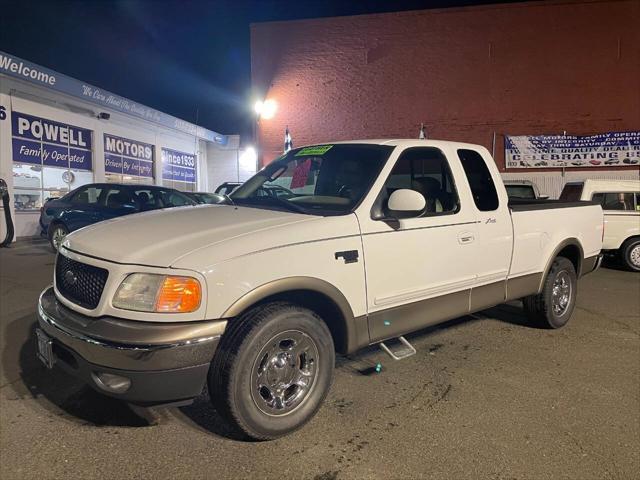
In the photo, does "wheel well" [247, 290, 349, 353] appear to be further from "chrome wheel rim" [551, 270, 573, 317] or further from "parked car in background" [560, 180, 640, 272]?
"parked car in background" [560, 180, 640, 272]

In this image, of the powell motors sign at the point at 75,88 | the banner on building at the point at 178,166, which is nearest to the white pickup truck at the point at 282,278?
the powell motors sign at the point at 75,88

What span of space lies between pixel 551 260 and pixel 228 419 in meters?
3.81

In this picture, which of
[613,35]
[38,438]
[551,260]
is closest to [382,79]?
[613,35]

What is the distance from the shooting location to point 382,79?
1688 cm

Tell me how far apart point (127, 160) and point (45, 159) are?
4.15m

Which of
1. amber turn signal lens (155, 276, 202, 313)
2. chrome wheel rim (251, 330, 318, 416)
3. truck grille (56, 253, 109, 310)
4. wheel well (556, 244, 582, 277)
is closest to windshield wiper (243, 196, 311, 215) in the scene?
chrome wheel rim (251, 330, 318, 416)

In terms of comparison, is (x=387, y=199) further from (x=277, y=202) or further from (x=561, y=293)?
(x=561, y=293)

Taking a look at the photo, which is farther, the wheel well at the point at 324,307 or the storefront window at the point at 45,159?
the storefront window at the point at 45,159

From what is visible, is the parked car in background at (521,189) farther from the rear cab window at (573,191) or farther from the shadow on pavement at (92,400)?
the shadow on pavement at (92,400)

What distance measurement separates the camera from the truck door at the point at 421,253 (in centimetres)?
324

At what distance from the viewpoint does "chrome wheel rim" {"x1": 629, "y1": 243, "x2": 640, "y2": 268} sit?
31.2 feet

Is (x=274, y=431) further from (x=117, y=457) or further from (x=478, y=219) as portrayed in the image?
(x=478, y=219)

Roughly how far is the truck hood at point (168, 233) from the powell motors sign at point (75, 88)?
1106 centimetres

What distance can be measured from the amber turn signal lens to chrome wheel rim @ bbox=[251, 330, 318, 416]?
524 millimetres
